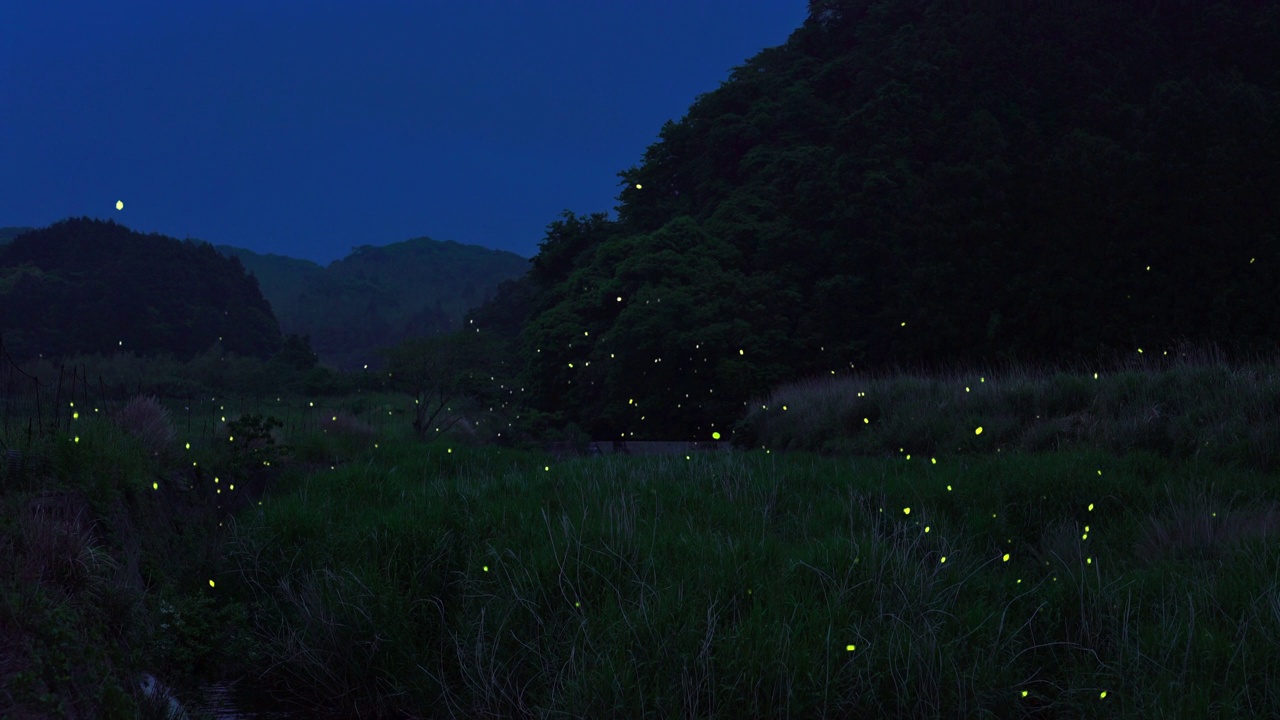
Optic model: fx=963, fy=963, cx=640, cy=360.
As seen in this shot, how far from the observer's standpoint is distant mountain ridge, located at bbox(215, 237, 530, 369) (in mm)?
74812

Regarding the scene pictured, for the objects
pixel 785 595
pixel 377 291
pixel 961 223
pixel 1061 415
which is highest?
pixel 377 291

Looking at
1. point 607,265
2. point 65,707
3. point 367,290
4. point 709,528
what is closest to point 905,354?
point 607,265

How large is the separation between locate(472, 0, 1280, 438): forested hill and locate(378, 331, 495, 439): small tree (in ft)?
6.96

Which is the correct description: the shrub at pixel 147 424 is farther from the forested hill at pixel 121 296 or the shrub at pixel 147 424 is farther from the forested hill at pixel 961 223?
the forested hill at pixel 121 296

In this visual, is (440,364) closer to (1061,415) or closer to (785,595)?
(1061,415)

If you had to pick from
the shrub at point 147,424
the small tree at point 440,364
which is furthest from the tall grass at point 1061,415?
the small tree at point 440,364

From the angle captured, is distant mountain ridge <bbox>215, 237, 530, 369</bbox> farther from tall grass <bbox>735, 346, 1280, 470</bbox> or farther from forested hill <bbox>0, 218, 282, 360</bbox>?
tall grass <bbox>735, 346, 1280, 470</bbox>

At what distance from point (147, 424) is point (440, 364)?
16419mm

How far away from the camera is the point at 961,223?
911 inches

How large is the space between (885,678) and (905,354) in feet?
58.3

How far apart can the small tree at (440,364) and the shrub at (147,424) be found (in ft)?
40.4

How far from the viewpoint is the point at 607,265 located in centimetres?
2791

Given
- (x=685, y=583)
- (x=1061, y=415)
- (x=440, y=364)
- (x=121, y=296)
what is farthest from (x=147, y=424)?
(x=121, y=296)

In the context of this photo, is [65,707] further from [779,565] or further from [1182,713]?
[1182,713]
